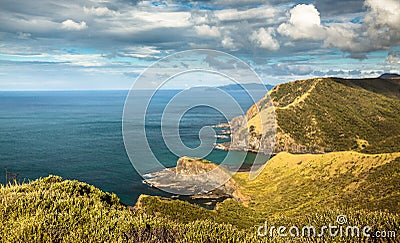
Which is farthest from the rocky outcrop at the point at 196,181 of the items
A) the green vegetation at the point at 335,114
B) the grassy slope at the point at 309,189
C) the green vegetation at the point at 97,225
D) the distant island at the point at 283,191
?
the green vegetation at the point at 97,225

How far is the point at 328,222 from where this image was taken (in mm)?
7801

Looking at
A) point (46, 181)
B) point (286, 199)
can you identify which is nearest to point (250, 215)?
point (286, 199)

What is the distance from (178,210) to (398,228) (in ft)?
113

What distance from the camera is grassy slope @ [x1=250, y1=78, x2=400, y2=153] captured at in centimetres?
12550

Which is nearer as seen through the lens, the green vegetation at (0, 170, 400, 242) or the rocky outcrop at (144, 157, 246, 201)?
the green vegetation at (0, 170, 400, 242)

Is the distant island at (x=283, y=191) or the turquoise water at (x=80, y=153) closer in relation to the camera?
the distant island at (x=283, y=191)

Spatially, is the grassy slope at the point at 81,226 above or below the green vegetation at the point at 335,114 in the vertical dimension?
above

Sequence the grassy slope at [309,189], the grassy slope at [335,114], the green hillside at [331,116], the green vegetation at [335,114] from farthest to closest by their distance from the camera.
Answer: the green vegetation at [335,114] < the grassy slope at [335,114] < the green hillside at [331,116] < the grassy slope at [309,189]

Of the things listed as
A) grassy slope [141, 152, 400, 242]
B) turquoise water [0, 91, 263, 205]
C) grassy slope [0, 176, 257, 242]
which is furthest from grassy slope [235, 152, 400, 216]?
grassy slope [0, 176, 257, 242]

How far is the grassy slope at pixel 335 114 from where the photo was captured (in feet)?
412

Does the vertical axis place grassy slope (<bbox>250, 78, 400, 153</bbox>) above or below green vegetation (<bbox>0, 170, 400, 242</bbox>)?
below

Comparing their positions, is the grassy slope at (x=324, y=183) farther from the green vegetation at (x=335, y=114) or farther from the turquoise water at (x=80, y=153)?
the green vegetation at (x=335, y=114)

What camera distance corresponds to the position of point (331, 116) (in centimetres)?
13775

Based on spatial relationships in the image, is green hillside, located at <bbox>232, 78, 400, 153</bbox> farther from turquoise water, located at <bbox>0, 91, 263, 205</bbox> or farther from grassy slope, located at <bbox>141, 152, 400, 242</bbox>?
grassy slope, located at <bbox>141, 152, 400, 242</bbox>
